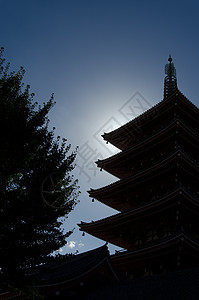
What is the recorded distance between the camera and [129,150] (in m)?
20.0

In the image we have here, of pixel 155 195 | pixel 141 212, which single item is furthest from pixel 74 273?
pixel 155 195

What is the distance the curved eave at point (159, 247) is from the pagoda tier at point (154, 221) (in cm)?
64

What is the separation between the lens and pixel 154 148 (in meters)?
19.6

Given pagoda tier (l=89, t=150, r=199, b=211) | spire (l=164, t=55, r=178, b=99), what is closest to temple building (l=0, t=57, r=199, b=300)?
pagoda tier (l=89, t=150, r=199, b=211)

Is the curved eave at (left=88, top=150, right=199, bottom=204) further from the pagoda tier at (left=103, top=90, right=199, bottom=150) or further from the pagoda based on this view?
the pagoda tier at (left=103, top=90, right=199, bottom=150)

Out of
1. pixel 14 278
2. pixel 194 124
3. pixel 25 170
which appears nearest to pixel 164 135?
pixel 194 124

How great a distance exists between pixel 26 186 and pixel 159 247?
7988 mm

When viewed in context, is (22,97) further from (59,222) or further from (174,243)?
(174,243)

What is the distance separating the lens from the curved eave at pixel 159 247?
44.1 ft

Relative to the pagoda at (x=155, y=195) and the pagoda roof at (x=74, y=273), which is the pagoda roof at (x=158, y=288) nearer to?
the pagoda roof at (x=74, y=273)

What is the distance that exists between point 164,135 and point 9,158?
1228 cm

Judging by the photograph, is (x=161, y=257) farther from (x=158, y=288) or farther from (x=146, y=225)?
(x=158, y=288)

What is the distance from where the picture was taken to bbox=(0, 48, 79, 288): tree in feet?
27.1

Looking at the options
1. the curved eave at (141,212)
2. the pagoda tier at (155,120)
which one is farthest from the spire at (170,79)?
the curved eave at (141,212)
